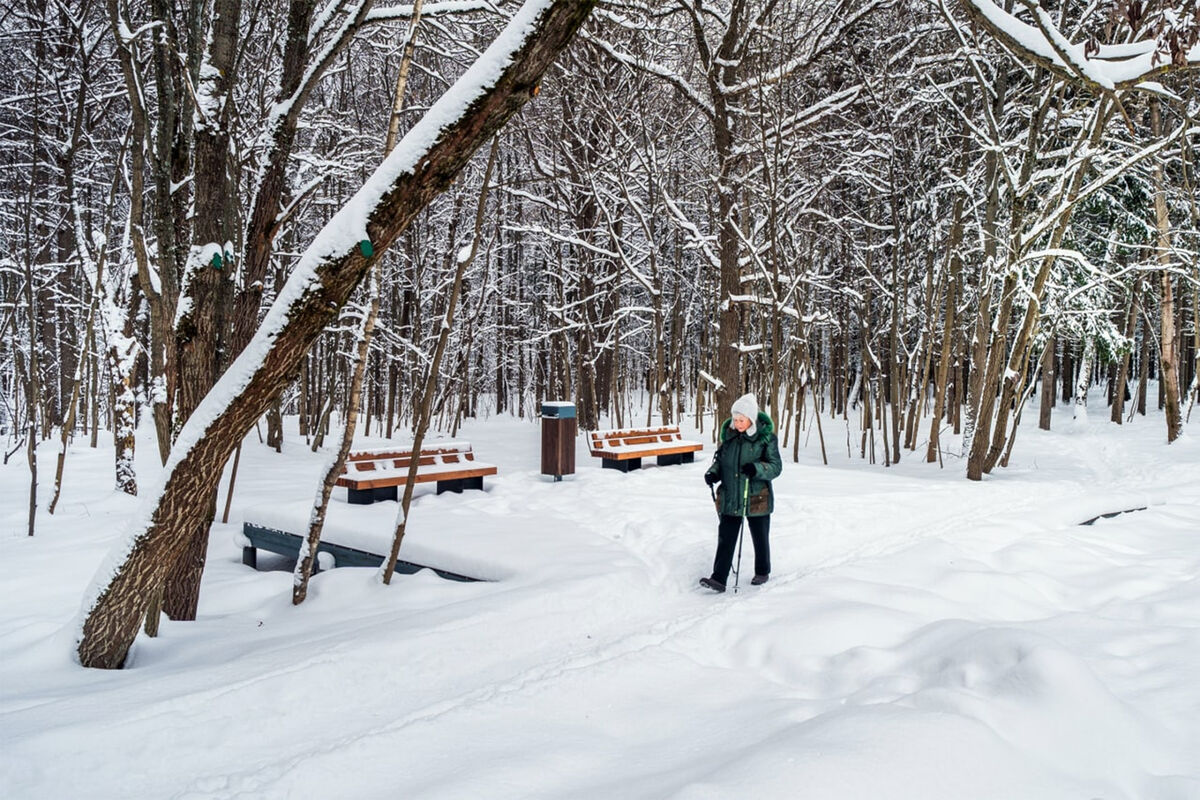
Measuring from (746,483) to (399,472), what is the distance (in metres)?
4.15

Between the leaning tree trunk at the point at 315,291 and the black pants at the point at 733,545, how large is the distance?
3417mm

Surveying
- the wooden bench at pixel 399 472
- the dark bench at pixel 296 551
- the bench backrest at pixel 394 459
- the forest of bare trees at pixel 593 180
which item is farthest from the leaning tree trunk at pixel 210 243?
the bench backrest at pixel 394 459

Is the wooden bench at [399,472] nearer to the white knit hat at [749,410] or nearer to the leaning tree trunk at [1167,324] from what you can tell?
the white knit hat at [749,410]

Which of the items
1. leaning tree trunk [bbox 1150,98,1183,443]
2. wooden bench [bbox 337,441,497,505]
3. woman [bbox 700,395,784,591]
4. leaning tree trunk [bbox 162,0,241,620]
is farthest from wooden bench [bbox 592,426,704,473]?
leaning tree trunk [bbox 1150,98,1183,443]

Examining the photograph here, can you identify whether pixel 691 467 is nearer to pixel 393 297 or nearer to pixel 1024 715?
pixel 1024 715

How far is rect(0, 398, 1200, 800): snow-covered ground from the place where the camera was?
2.65 metres

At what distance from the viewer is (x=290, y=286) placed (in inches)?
125

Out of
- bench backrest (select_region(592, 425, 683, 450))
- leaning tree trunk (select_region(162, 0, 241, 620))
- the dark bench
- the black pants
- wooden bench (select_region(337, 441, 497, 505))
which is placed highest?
leaning tree trunk (select_region(162, 0, 241, 620))

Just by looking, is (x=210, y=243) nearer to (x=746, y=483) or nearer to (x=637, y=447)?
(x=746, y=483)

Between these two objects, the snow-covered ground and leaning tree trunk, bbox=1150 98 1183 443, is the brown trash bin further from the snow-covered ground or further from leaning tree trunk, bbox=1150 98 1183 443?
leaning tree trunk, bbox=1150 98 1183 443

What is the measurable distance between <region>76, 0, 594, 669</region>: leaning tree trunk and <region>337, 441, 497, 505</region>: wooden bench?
152 inches

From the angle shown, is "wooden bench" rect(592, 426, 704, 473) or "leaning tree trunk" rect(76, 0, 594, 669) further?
"wooden bench" rect(592, 426, 704, 473)

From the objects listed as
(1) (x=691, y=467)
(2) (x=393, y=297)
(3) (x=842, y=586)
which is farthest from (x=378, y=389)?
(3) (x=842, y=586)

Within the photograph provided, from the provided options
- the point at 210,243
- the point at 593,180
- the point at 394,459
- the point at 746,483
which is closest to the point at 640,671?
the point at 746,483
